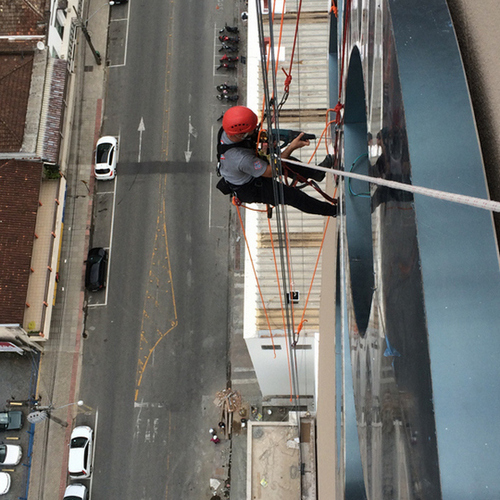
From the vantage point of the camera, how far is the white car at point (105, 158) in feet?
95.3

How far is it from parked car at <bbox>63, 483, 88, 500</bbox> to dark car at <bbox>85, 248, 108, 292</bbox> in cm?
954

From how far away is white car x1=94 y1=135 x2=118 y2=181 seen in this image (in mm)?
29047

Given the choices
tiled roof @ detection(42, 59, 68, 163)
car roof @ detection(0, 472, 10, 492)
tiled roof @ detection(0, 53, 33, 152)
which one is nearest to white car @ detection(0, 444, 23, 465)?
car roof @ detection(0, 472, 10, 492)

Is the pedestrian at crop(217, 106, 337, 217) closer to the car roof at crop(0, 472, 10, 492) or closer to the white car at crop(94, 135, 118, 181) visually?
the white car at crop(94, 135, 118, 181)

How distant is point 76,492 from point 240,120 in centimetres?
2178

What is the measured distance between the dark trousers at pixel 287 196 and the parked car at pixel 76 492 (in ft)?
64.6

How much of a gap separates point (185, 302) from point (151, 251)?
11.3 ft

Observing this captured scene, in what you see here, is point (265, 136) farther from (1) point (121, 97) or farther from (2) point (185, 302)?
(1) point (121, 97)

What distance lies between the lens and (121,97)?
31297 mm

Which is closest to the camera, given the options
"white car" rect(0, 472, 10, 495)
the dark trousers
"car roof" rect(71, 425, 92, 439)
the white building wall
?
the dark trousers

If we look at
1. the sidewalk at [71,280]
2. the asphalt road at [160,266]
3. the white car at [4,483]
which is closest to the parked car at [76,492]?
the asphalt road at [160,266]

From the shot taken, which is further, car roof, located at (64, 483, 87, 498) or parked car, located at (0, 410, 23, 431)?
parked car, located at (0, 410, 23, 431)

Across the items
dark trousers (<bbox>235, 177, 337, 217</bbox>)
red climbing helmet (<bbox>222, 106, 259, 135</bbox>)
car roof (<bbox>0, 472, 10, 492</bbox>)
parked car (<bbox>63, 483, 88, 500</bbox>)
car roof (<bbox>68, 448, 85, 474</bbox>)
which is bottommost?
parked car (<bbox>63, 483, 88, 500</bbox>)

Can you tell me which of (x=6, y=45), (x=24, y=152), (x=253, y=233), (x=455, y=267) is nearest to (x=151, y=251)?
(x=24, y=152)
